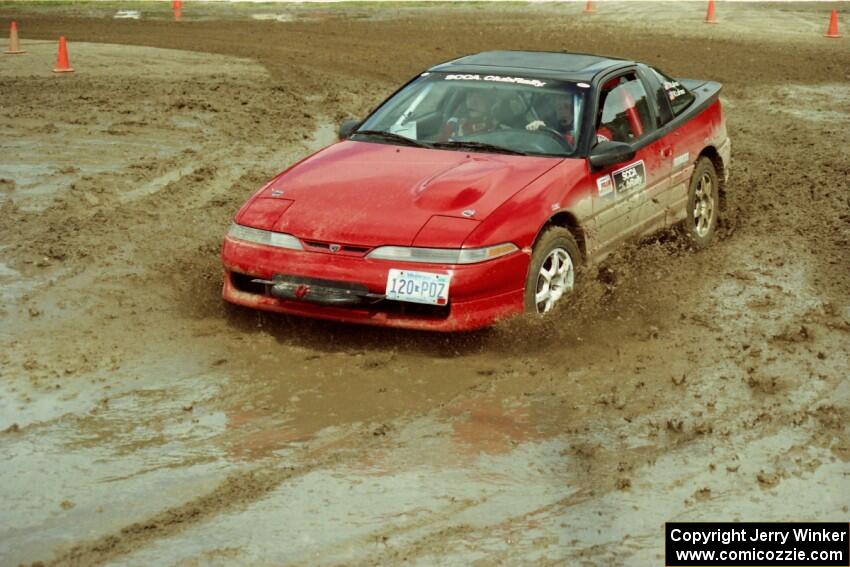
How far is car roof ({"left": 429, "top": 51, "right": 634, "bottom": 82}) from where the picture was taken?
30.5 feet

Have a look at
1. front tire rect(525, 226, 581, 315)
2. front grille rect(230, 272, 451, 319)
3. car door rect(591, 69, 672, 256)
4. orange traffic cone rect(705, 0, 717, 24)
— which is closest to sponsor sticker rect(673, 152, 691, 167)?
car door rect(591, 69, 672, 256)

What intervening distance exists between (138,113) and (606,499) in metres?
10.5

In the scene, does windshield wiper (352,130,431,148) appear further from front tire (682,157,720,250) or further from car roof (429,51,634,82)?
front tire (682,157,720,250)

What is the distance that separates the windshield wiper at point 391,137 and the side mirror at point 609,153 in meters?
1.09

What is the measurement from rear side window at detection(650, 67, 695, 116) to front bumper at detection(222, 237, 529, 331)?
9.63 ft

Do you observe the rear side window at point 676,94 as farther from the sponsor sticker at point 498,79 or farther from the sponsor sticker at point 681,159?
the sponsor sticker at point 498,79

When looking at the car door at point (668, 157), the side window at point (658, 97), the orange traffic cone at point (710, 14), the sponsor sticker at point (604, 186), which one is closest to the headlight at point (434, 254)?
the sponsor sticker at point (604, 186)

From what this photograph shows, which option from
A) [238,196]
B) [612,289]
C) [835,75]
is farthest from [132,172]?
[835,75]

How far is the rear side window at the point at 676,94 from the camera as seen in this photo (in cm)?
1016

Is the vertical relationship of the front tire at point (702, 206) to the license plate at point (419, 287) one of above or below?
below

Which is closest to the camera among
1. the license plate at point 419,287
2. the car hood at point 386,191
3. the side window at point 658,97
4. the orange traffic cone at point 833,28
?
the license plate at point 419,287

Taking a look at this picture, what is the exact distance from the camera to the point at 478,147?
878 cm

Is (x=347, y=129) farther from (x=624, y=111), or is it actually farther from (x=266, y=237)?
(x=624, y=111)

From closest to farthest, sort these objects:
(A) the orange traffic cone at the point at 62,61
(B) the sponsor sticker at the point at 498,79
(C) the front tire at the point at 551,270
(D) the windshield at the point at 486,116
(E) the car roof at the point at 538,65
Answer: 1. (C) the front tire at the point at 551,270
2. (D) the windshield at the point at 486,116
3. (B) the sponsor sticker at the point at 498,79
4. (E) the car roof at the point at 538,65
5. (A) the orange traffic cone at the point at 62,61
